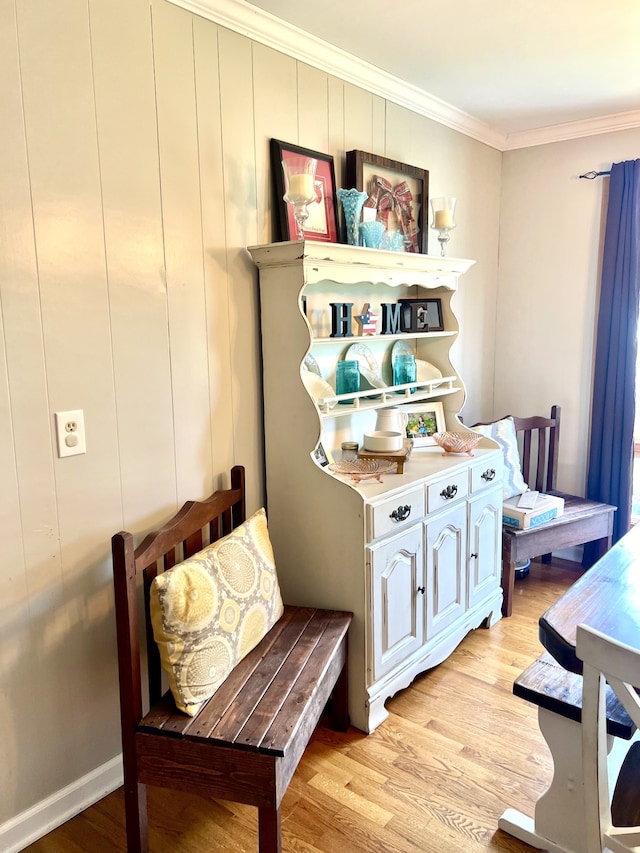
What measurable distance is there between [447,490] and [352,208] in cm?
120

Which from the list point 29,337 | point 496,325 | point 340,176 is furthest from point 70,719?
point 496,325

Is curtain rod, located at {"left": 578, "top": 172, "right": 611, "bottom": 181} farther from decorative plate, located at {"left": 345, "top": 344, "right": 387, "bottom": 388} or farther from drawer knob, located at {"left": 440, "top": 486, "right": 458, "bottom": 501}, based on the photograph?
drawer knob, located at {"left": 440, "top": 486, "right": 458, "bottom": 501}

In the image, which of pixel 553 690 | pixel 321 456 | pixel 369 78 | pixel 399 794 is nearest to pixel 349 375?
pixel 321 456

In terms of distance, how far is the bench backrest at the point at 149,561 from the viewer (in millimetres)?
1645

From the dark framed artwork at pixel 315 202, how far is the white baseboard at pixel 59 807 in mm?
1922

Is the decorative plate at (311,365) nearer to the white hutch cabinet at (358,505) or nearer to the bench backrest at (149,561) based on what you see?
the white hutch cabinet at (358,505)

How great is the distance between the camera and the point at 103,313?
1849mm

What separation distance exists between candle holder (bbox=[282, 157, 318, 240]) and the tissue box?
1766 mm

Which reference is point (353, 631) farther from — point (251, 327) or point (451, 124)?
point (451, 124)

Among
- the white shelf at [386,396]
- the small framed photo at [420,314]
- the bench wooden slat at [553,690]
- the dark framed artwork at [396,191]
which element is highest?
the dark framed artwork at [396,191]

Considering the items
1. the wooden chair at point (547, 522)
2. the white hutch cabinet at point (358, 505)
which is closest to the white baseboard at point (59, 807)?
the white hutch cabinet at point (358, 505)

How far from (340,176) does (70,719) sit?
2239 mm

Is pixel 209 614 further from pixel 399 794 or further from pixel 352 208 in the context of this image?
pixel 352 208

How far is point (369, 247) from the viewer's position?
2.49m
